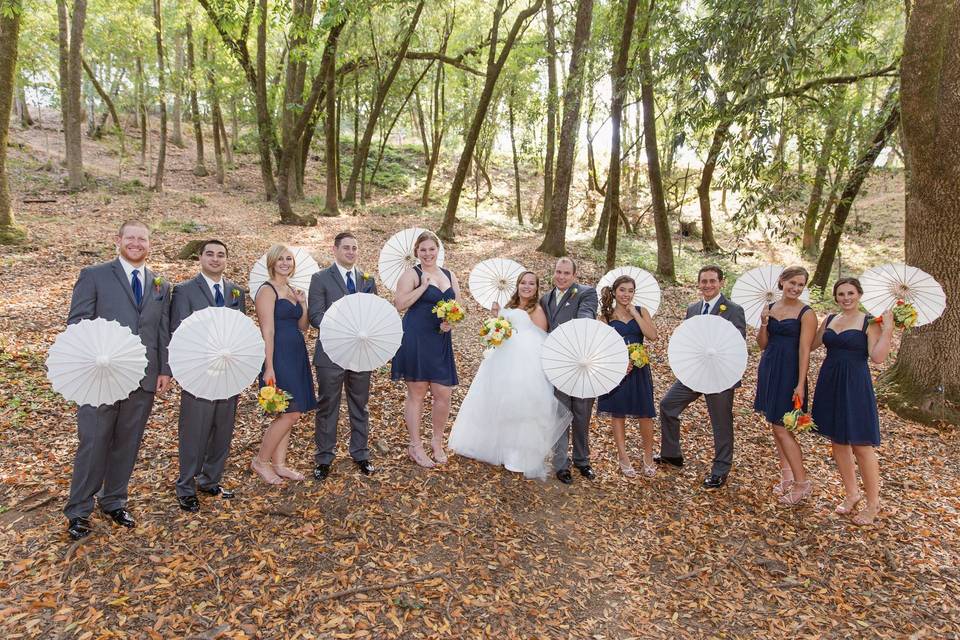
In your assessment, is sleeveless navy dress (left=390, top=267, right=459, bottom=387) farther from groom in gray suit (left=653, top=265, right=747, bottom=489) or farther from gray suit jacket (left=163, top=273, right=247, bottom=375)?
groom in gray suit (left=653, top=265, right=747, bottom=489)

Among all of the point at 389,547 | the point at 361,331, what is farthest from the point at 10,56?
the point at 389,547

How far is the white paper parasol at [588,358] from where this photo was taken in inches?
195

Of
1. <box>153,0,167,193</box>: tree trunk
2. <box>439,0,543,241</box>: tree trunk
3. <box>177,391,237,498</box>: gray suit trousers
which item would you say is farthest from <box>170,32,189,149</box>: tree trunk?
<box>177,391,237,498</box>: gray suit trousers

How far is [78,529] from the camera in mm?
4012

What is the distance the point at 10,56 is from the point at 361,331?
1053cm

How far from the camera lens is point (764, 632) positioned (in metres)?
3.94

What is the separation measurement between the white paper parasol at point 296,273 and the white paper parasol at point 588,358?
8.15 feet

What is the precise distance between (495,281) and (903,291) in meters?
4.10

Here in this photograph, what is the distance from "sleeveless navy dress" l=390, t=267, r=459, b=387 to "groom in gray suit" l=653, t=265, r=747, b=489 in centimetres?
255

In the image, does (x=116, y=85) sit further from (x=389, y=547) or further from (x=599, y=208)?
(x=389, y=547)

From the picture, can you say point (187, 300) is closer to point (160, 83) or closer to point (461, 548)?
point (461, 548)

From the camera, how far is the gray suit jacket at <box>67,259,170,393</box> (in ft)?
13.3

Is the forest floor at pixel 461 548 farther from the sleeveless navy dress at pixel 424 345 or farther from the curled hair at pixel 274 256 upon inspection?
the curled hair at pixel 274 256

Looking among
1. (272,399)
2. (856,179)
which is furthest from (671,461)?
(856,179)
